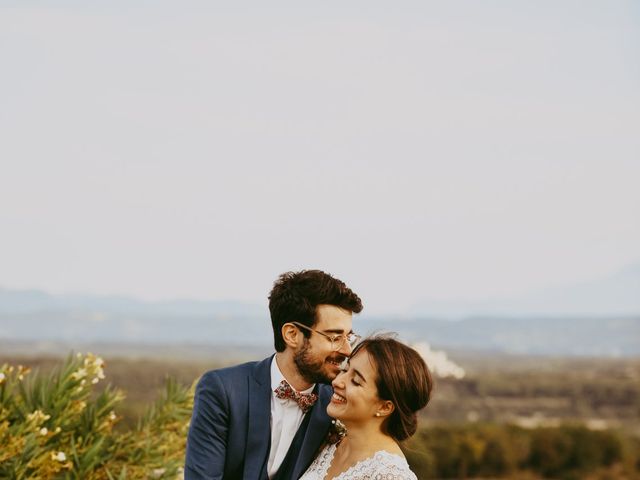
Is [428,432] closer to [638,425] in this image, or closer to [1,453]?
[1,453]

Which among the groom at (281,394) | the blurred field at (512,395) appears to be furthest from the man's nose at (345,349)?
the blurred field at (512,395)

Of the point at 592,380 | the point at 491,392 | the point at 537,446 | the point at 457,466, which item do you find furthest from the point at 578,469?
the point at 592,380

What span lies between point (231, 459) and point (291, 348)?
619 mm

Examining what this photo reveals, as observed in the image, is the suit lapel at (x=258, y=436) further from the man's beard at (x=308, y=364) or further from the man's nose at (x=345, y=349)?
the man's nose at (x=345, y=349)

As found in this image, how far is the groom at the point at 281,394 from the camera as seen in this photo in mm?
4754

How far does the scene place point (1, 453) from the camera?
233 inches

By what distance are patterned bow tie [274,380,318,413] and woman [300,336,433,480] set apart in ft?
0.92

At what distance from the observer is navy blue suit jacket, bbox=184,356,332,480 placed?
4.75 m

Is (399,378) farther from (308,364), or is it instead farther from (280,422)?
(280,422)

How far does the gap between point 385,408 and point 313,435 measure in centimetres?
48

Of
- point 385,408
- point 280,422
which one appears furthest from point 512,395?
point 385,408

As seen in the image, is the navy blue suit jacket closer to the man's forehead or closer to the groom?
the groom

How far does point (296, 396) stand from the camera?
486 cm

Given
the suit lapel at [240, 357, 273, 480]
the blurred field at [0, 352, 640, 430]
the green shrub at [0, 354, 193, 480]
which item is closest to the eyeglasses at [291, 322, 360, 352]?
the suit lapel at [240, 357, 273, 480]
